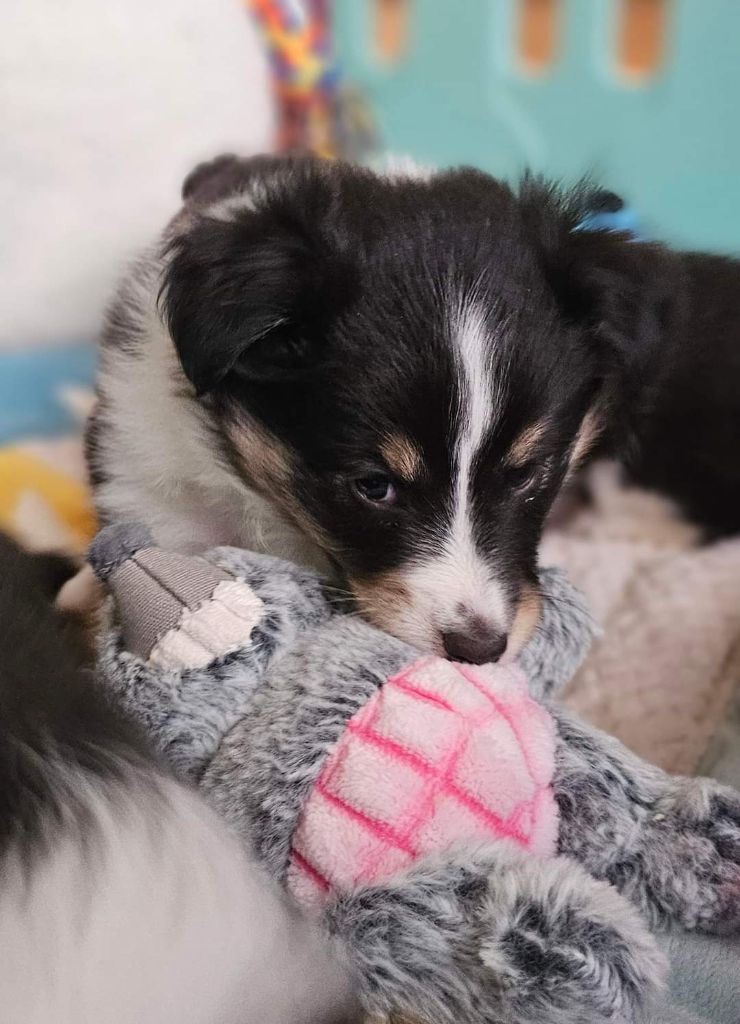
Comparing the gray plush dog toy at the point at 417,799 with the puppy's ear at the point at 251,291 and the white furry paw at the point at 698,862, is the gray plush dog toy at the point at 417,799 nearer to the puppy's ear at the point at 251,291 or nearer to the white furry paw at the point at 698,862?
the white furry paw at the point at 698,862

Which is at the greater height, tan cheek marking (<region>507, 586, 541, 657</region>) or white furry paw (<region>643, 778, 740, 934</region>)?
tan cheek marking (<region>507, 586, 541, 657</region>)

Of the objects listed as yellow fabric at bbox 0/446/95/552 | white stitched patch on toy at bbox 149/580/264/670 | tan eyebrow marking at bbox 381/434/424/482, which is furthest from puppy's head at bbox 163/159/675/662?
yellow fabric at bbox 0/446/95/552

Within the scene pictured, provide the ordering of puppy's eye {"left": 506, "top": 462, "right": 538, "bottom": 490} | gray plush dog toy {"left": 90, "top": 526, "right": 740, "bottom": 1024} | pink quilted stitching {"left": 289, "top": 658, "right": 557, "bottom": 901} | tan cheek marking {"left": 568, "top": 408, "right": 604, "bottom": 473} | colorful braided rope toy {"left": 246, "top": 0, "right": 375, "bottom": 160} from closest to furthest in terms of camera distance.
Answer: gray plush dog toy {"left": 90, "top": 526, "right": 740, "bottom": 1024} → pink quilted stitching {"left": 289, "top": 658, "right": 557, "bottom": 901} → puppy's eye {"left": 506, "top": 462, "right": 538, "bottom": 490} → tan cheek marking {"left": 568, "top": 408, "right": 604, "bottom": 473} → colorful braided rope toy {"left": 246, "top": 0, "right": 375, "bottom": 160}

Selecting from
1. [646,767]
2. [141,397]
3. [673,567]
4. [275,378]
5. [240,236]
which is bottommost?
[673,567]

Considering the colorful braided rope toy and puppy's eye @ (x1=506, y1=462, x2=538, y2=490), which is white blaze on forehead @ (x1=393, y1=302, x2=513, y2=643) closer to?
puppy's eye @ (x1=506, y1=462, x2=538, y2=490)

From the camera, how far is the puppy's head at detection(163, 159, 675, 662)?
1.35 metres

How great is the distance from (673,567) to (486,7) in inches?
76.8

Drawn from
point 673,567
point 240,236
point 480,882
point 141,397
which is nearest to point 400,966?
point 480,882

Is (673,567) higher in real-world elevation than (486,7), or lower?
lower

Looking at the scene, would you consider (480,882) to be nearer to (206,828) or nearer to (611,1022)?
(611,1022)

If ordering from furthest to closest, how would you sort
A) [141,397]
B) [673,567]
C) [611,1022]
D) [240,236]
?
[673,567] < [141,397] < [240,236] < [611,1022]

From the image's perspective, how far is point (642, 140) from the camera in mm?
3199

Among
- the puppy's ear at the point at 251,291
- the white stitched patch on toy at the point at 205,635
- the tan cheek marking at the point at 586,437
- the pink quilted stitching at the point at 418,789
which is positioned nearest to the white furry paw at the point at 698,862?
the pink quilted stitching at the point at 418,789

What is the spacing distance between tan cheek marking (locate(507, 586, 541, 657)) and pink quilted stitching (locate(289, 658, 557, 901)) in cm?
18
